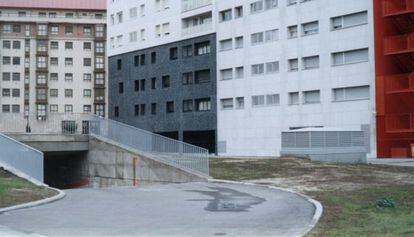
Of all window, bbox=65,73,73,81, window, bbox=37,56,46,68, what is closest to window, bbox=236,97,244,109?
window, bbox=65,73,73,81

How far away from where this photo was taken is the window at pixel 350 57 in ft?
154

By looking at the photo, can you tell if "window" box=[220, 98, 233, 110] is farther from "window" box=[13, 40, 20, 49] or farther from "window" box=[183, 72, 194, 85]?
"window" box=[13, 40, 20, 49]

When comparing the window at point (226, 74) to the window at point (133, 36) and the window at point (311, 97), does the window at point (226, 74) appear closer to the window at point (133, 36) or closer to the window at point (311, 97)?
the window at point (311, 97)

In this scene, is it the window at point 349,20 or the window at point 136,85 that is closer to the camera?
the window at point 349,20

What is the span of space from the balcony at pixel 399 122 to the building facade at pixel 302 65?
7 centimetres

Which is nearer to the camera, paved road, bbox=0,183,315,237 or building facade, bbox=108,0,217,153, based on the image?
paved road, bbox=0,183,315,237

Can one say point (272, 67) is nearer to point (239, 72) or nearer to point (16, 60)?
point (239, 72)

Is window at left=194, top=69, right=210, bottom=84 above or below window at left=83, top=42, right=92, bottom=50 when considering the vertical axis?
below

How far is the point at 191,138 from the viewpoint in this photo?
61969 mm

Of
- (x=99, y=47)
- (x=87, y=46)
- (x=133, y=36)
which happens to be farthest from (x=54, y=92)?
(x=133, y=36)

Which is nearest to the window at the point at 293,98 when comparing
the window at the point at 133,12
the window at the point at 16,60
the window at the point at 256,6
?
the window at the point at 256,6

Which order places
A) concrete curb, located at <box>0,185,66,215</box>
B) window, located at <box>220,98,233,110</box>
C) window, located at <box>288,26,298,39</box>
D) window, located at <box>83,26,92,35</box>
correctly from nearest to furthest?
1. concrete curb, located at <box>0,185,66,215</box>
2. window, located at <box>288,26,298,39</box>
3. window, located at <box>220,98,233,110</box>
4. window, located at <box>83,26,92,35</box>

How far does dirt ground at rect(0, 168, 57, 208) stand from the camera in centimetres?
1729

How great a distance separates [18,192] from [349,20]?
34.9m
